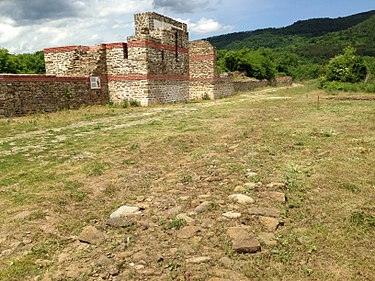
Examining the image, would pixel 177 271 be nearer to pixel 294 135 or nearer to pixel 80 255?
pixel 80 255

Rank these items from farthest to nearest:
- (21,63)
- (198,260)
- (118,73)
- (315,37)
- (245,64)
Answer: (315,37)
(245,64)
(21,63)
(118,73)
(198,260)

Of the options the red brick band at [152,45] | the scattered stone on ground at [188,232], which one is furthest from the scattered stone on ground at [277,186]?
the red brick band at [152,45]

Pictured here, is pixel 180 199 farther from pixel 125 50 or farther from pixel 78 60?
pixel 78 60

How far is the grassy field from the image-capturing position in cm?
307

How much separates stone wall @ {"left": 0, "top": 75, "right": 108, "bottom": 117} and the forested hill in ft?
200

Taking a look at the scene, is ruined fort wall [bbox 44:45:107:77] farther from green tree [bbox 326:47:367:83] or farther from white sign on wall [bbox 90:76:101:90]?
green tree [bbox 326:47:367:83]

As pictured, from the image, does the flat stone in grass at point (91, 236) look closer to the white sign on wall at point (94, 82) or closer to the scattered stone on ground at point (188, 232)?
the scattered stone on ground at point (188, 232)

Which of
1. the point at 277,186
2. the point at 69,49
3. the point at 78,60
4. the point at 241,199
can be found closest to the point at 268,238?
the point at 241,199

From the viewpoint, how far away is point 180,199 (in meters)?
4.64

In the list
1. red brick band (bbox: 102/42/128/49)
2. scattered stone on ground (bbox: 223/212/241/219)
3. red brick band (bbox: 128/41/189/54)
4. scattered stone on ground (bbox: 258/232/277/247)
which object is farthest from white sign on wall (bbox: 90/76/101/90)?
scattered stone on ground (bbox: 258/232/277/247)

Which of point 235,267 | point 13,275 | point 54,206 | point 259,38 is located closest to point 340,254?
point 235,267

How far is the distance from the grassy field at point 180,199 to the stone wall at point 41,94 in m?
5.41

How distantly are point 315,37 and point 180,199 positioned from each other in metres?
131

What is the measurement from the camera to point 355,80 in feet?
89.5
